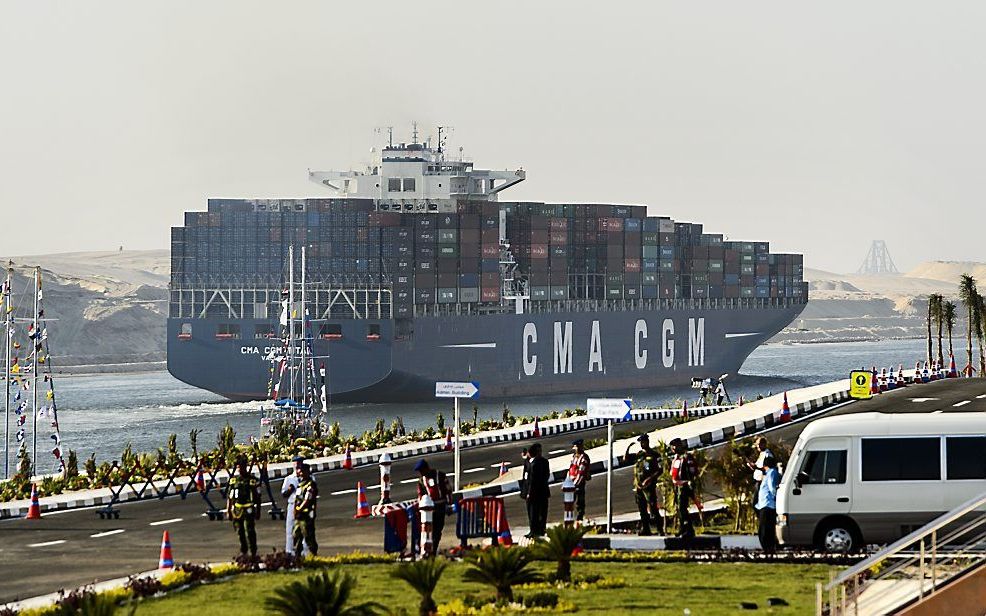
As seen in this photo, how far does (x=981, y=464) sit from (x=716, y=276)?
113m

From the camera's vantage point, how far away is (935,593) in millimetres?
14250

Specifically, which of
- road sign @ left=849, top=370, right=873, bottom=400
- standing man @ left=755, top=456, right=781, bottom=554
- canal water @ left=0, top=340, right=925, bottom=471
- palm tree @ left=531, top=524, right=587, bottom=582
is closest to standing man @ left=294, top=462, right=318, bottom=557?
palm tree @ left=531, top=524, right=587, bottom=582

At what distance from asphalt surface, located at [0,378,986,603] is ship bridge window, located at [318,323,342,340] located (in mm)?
61311

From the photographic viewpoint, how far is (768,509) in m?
21.2

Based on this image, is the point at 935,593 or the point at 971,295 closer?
the point at 935,593

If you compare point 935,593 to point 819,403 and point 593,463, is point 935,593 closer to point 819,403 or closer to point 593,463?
point 593,463

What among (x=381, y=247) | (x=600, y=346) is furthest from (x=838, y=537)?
(x=600, y=346)

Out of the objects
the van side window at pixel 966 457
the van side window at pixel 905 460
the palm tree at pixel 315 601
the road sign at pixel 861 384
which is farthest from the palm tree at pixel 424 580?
the road sign at pixel 861 384

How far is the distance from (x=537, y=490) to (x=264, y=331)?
80.8 m

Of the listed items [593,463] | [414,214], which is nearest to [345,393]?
[414,214]

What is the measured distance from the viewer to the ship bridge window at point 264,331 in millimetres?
101438

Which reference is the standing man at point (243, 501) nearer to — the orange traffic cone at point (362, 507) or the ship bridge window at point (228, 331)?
the orange traffic cone at point (362, 507)

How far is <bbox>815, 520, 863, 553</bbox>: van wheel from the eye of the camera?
20.8 meters

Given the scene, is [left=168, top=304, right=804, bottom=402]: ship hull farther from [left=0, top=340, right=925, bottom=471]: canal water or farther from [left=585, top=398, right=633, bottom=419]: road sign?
[left=585, top=398, right=633, bottom=419]: road sign
